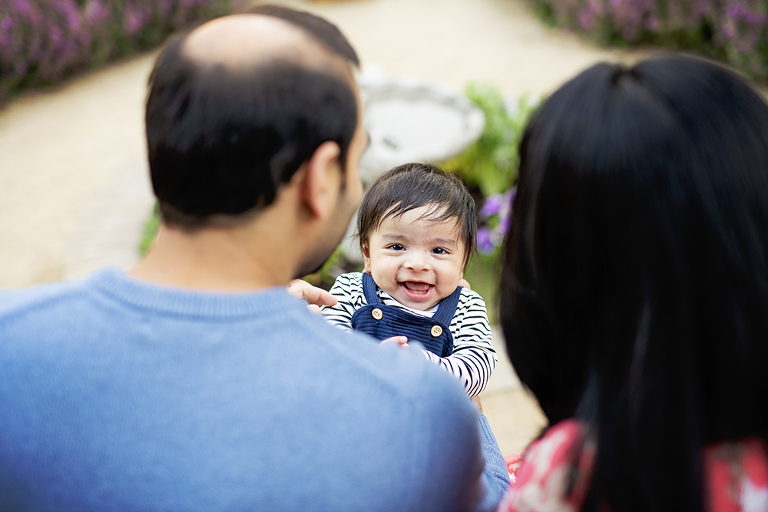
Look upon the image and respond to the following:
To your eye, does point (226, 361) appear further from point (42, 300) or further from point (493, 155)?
point (493, 155)

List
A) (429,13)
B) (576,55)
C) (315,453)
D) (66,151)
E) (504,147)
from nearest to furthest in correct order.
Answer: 1. (315,453)
2. (504,147)
3. (66,151)
4. (576,55)
5. (429,13)

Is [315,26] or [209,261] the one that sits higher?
[315,26]

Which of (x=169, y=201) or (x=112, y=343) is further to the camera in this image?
(x=169, y=201)

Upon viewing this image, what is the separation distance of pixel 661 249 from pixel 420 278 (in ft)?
3.42

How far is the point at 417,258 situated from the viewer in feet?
6.41

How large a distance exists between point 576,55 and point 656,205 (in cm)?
804

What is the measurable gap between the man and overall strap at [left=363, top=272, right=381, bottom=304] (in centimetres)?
97

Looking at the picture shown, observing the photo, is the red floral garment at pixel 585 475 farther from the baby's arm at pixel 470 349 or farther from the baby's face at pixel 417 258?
the baby's face at pixel 417 258

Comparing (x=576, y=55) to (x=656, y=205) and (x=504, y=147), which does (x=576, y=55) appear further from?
(x=656, y=205)

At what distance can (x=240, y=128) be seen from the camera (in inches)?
37.9

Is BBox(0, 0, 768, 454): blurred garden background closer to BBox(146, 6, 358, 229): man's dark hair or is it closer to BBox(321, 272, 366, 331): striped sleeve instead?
BBox(321, 272, 366, 331): striped sleeve

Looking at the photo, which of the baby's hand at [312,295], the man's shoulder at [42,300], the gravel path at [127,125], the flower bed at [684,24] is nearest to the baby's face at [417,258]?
the baby's hand at [312,295]

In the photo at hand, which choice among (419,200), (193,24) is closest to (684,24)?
(193,24)

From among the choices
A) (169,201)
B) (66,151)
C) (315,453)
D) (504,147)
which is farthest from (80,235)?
(315,453)
